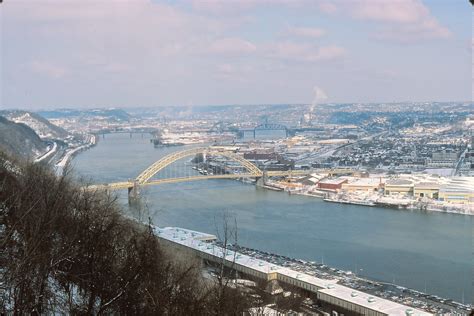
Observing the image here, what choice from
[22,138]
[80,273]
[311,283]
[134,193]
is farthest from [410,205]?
[22,138]

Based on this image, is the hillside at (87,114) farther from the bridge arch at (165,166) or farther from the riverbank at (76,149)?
the bridge arch at (165,166)

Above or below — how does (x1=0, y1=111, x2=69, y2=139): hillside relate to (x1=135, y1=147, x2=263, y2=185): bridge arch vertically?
above

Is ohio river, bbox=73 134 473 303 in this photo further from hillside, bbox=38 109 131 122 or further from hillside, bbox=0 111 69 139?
hillside, bbox=38 109 131 122

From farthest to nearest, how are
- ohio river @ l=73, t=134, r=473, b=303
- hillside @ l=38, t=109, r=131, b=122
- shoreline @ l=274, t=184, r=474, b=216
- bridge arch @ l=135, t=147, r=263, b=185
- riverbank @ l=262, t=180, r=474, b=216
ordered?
hillside @ l=38, t=109, r=131, b=122 → bridge arch @ l=135, t=147, r=263, b=185 → riverbank @ l=262, t=180, r=474, b=216 → shoreline @ l=274, t=184, r=474, b=216 → ohio river @ l=73, t=134, r=473, b=303

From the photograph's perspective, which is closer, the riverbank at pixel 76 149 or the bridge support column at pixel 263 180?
the bridge support column at pixel 263 180

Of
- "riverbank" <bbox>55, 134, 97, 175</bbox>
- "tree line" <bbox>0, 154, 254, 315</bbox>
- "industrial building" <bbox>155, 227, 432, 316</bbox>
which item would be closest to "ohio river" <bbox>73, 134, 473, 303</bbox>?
"industrial building" <bbox>155, 227, 432, 316</bbox>

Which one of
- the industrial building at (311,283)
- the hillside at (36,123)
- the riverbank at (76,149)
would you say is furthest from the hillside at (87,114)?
the industrial building at (311,283)

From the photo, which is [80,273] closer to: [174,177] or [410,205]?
[410,205]
